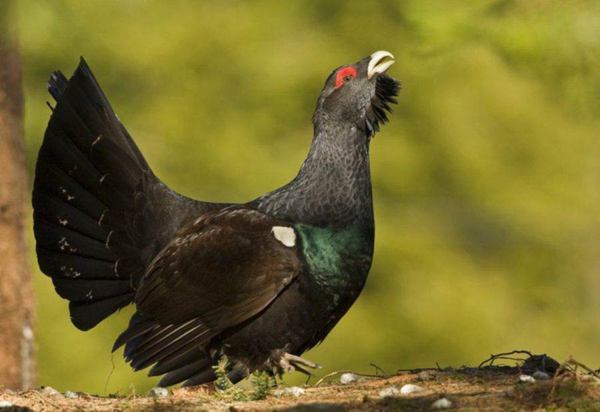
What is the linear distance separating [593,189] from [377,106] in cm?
1028

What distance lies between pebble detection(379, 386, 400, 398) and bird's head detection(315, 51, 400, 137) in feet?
6.03

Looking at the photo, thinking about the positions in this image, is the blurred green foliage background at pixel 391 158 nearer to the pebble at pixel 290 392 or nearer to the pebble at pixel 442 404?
the pebble at pixel 290 392

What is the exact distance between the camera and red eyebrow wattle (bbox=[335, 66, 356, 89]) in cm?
745

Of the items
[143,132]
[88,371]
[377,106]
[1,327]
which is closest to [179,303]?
[377,106]

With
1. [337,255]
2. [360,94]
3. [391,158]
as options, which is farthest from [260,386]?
[391,158]

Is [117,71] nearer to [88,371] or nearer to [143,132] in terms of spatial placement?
[143,132]

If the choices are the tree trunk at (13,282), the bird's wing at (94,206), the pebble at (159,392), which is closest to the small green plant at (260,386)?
the pebble at (159,392)

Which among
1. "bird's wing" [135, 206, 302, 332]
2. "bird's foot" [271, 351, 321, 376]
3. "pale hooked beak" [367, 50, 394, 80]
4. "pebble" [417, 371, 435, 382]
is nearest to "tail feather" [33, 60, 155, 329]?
"bird's wing" [135, 206, 302, 332]

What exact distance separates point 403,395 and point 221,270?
1.61 m

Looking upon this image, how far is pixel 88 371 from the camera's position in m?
15.2

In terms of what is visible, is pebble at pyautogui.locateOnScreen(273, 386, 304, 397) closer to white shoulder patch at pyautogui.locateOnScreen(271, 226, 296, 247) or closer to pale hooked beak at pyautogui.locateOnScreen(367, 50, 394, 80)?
white shoulder patch at pyautogui.locateOnScreen(271, 226, 296, 247)

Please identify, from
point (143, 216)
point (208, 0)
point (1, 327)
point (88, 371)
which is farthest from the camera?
point (208, 0)

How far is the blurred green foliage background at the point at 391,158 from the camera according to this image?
15391 mm

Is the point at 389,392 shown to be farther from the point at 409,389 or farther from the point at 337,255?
the point at 337,255
